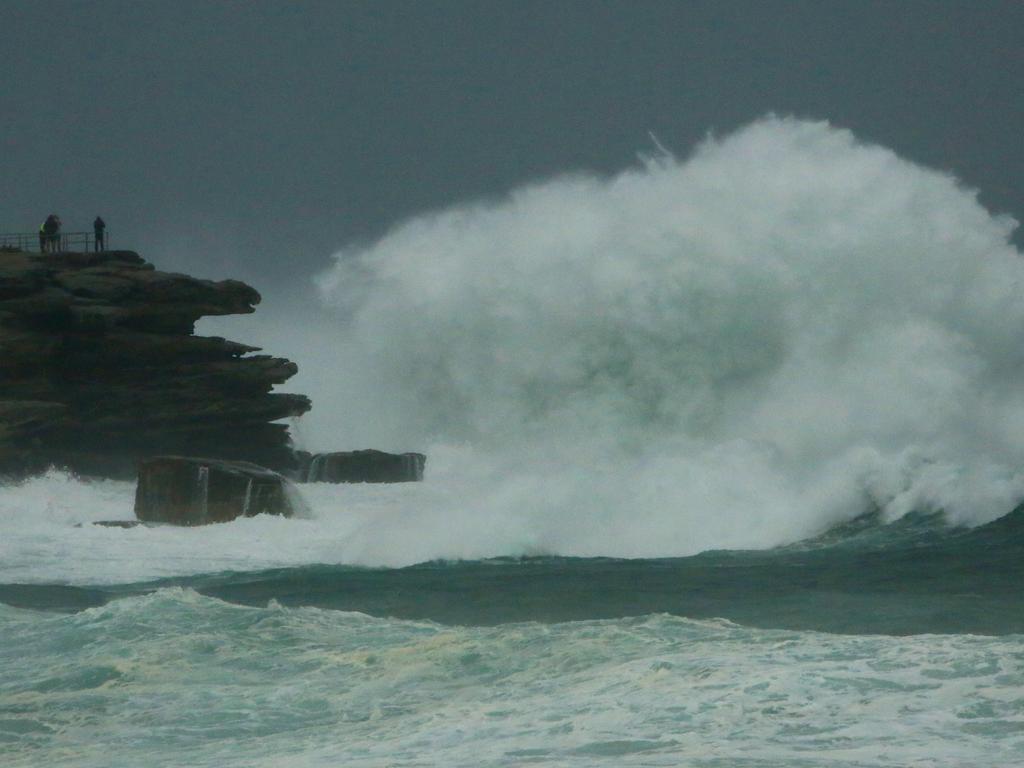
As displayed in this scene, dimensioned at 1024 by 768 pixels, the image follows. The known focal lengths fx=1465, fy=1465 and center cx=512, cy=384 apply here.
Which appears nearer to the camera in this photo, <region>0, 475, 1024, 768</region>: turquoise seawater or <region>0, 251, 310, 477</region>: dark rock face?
<region>0, 475, 1024, 768</region>: turquoise seawater

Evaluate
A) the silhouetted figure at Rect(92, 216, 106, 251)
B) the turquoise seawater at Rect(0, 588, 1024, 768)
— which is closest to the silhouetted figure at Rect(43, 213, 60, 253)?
the silhouetted figure at Rect(92, 216, 106, 251)

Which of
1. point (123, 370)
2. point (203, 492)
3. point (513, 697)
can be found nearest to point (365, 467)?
point (123, 370)

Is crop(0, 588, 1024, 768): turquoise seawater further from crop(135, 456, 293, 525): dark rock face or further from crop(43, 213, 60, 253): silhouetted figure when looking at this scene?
crop(43, 213, 60, 253): silhouetted figure

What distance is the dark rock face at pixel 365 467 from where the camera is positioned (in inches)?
1176

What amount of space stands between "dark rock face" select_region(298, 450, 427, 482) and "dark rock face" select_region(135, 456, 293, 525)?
23.3ft

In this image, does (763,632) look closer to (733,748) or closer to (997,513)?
(733,748)

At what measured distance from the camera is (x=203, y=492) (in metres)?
21.9

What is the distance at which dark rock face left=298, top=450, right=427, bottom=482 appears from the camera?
98.0ft

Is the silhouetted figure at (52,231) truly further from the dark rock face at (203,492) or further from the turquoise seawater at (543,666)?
the turquoise seawater at (543,666)

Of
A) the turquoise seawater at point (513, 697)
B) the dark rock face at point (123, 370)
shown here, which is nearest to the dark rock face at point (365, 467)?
the dark rock face at point (123, 370)

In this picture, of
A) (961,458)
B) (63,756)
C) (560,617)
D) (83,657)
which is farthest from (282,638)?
(961,458)

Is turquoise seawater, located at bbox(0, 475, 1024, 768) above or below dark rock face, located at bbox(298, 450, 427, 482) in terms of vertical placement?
below

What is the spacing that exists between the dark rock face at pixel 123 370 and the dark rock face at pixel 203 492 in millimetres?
5789

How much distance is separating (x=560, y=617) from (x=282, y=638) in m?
1.96
